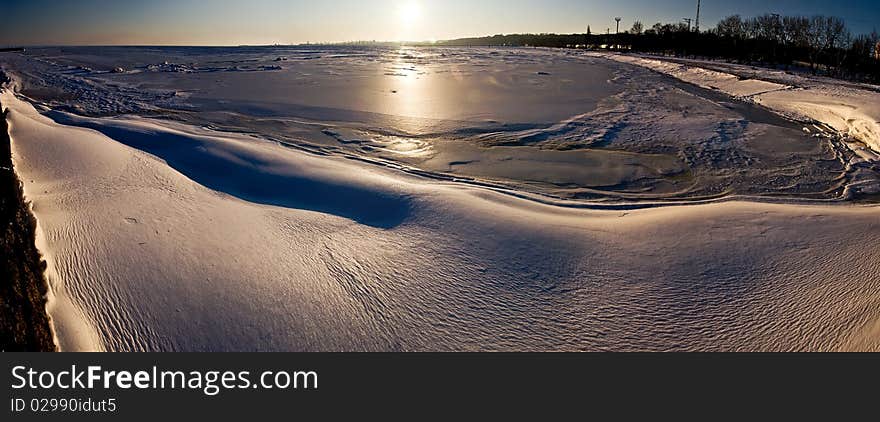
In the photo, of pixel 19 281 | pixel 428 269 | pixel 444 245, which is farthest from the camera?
pixel 444 245

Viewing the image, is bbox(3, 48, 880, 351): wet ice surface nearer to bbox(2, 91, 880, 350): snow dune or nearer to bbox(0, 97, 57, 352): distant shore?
bbox(2, 91, 880, 350): snow dune

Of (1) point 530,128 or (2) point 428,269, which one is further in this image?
(1) point 530,128

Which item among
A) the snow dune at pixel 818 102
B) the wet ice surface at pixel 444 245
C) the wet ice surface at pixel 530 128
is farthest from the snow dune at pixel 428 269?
the snow dune at pixel 818 102

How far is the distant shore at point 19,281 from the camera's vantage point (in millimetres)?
1637

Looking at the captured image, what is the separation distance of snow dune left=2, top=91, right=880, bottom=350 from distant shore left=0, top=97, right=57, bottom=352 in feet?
0.35

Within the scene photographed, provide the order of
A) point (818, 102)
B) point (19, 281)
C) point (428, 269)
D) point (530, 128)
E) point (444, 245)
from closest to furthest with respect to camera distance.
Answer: point (19, 281) < point (428, 269) < point (444, 245) < point (530, 128) < point (818, 102)

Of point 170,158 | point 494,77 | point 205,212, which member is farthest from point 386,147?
point 494,77

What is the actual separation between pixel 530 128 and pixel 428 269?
5.30m

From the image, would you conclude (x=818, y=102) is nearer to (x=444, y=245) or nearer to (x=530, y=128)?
(x=530, y=128)

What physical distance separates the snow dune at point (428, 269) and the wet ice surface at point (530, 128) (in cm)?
108

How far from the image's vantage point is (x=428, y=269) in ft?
8.84

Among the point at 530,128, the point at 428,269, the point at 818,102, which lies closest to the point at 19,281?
the point at 428,269

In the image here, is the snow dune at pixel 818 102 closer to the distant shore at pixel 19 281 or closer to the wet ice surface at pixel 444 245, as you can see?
the wet ice surface at pixel 444 245

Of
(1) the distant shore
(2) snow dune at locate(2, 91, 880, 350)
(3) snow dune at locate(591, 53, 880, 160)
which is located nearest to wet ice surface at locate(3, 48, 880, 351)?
(2) snow dune at locate(2, 91, 880, 350)
